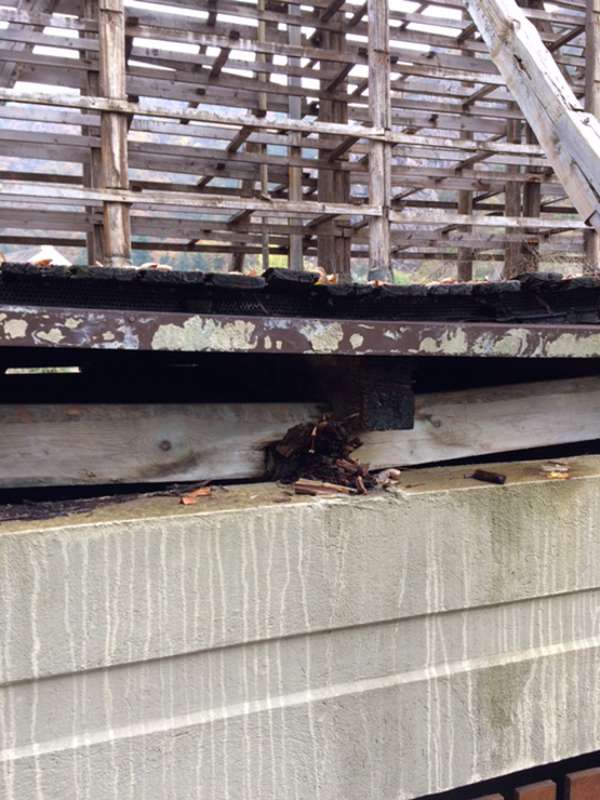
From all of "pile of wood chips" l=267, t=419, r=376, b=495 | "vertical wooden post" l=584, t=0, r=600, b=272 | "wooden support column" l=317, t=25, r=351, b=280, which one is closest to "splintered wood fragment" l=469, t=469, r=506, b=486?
"pile of wood chips" l=267, t=419, r=376, b=495

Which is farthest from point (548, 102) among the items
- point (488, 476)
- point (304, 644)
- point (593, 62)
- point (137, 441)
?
point (593, 62)

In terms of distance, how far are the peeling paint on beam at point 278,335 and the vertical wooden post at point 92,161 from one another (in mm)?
4987

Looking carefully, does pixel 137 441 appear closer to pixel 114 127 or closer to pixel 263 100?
pixel 114 127

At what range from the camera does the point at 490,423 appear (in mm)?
2535

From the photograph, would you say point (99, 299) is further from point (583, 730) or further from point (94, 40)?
point (94, 40)

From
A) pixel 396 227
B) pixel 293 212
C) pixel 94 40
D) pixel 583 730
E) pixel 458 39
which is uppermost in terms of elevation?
pixel 458 39

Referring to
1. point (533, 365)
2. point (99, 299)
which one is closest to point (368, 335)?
point (99, 299)

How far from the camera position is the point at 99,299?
1.73 m

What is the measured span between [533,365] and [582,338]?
21.8 inches

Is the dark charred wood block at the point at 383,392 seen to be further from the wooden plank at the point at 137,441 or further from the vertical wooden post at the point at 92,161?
the vertical wooden post at the point at 92,161

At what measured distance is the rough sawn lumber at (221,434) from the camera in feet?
6.80

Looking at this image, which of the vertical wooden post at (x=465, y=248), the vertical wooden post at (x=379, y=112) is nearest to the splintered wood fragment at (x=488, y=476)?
the vertical wooden post at (x=379, y=112)

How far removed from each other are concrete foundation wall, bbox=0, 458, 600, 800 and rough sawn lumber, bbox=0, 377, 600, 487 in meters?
0.21

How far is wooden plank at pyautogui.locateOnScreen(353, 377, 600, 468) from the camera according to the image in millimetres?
2400
